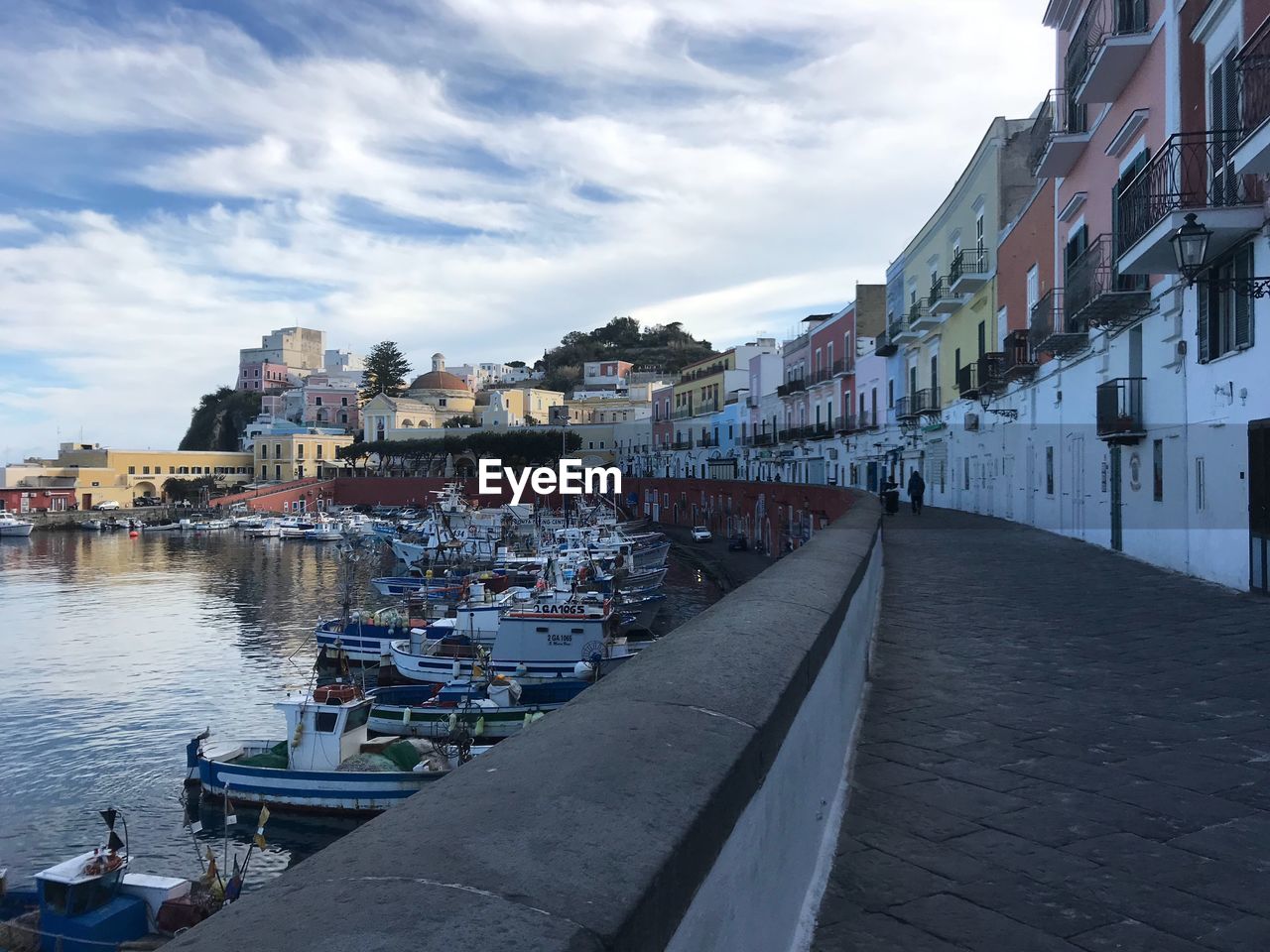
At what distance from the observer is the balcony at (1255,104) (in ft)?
27.8

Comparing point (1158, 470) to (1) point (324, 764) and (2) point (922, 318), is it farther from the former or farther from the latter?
(2) point (922, 318)

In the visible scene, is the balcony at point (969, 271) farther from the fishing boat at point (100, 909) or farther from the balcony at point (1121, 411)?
the fishing boat at point (100, 909)

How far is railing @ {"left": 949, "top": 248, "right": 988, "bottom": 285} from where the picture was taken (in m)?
24.8

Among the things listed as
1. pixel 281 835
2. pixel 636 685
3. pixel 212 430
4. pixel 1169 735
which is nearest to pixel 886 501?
pixel 281 835

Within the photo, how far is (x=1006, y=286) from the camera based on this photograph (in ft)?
75.2

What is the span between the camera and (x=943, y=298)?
26844 mm

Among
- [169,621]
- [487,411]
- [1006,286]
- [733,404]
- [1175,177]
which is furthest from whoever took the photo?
[487,411]

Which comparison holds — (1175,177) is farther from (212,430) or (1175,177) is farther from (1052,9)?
(212,430)

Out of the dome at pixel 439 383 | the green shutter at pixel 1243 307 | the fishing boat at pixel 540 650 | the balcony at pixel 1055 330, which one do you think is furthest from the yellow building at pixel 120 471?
the green shutter at pixel 1243 307

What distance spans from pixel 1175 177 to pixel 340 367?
488ft

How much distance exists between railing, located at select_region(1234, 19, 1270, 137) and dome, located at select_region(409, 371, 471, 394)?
11157 cm

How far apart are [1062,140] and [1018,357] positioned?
16.8 feet

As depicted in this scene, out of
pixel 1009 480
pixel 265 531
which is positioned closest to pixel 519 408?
pixel 265 531

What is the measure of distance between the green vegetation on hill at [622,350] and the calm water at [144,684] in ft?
260
